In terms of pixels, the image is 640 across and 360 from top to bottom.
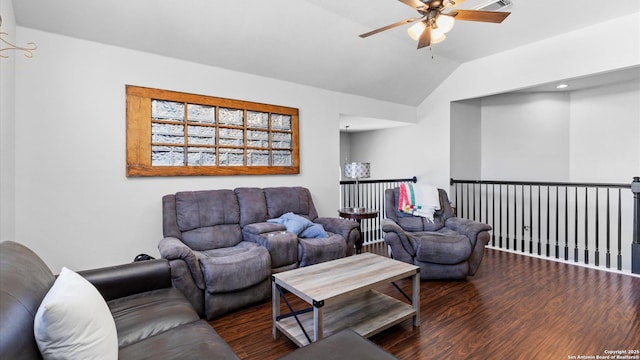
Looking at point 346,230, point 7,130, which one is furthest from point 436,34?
point 7,130

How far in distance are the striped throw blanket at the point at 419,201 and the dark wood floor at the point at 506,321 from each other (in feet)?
3.24

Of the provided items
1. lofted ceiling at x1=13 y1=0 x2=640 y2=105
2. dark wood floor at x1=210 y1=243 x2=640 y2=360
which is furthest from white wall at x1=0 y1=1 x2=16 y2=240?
dark wood floor at x1=210 y1=243 x2=640 y2=360

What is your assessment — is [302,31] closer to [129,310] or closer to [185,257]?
[185,257]

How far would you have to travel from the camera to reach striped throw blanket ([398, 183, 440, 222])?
4.08 meters

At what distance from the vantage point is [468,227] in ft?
11.9

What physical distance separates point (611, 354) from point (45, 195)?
15.1 ft

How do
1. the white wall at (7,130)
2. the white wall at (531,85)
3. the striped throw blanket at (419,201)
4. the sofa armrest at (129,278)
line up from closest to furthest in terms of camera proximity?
1. the sofa armrest at (129,278)
2. the white wall at (7,130)
3. the white wall at (531,85)
4. the striped throw blanket at (419,201)

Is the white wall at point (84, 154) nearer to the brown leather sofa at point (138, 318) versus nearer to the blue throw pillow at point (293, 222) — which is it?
the blue throw pillow at point (293, 222)

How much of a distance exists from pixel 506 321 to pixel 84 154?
13.3 ft

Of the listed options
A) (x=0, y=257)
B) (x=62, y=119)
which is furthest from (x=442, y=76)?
(x=0, y=257)

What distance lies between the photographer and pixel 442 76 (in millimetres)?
5328

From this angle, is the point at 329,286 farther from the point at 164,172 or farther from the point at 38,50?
the point at 38,50

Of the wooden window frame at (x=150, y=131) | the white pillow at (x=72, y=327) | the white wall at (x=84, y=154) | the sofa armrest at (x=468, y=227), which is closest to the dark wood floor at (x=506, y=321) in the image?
the sofa armrest at (x=468, y=227)

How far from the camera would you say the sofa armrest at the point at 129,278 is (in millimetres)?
1928
